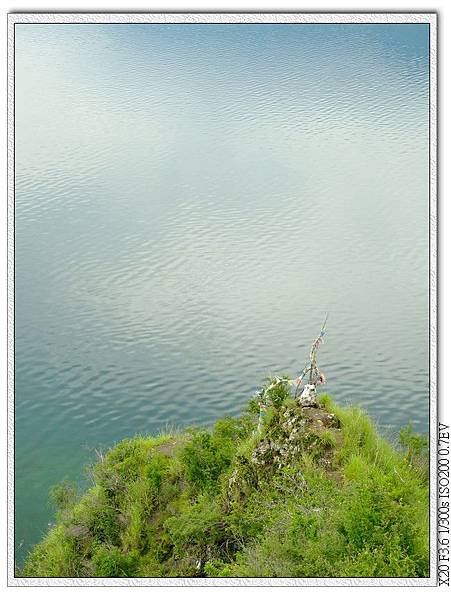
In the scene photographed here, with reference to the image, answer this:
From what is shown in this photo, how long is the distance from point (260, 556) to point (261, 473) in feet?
2.76

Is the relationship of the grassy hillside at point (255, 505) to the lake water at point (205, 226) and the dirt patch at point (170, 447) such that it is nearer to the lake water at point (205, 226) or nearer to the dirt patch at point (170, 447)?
the dirt patch at point (170, 447)

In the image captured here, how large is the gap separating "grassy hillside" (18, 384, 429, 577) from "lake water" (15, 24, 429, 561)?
0.61 m

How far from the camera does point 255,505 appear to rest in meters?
4.56

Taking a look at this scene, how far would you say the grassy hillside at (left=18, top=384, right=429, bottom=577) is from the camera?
3.84m

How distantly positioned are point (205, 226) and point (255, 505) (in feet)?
17.5

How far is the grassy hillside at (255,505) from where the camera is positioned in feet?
12.6

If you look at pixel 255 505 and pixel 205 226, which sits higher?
pixel 205 226

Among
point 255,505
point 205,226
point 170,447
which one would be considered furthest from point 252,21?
point 205,226

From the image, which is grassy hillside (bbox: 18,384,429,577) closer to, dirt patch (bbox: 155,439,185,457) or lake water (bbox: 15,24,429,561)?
dirt patch (bbox: 155,439,185,457)

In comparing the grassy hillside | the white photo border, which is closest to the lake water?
the white photo border

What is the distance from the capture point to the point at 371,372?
283 inches

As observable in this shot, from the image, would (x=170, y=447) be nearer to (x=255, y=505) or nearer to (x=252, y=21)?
(x=255, y=505)

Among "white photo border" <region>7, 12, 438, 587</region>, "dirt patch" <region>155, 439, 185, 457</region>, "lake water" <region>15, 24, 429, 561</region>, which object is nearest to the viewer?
"white photo border" <region>7, 12, 438, 587</region>

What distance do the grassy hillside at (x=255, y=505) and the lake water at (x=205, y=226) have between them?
0.61 metres
